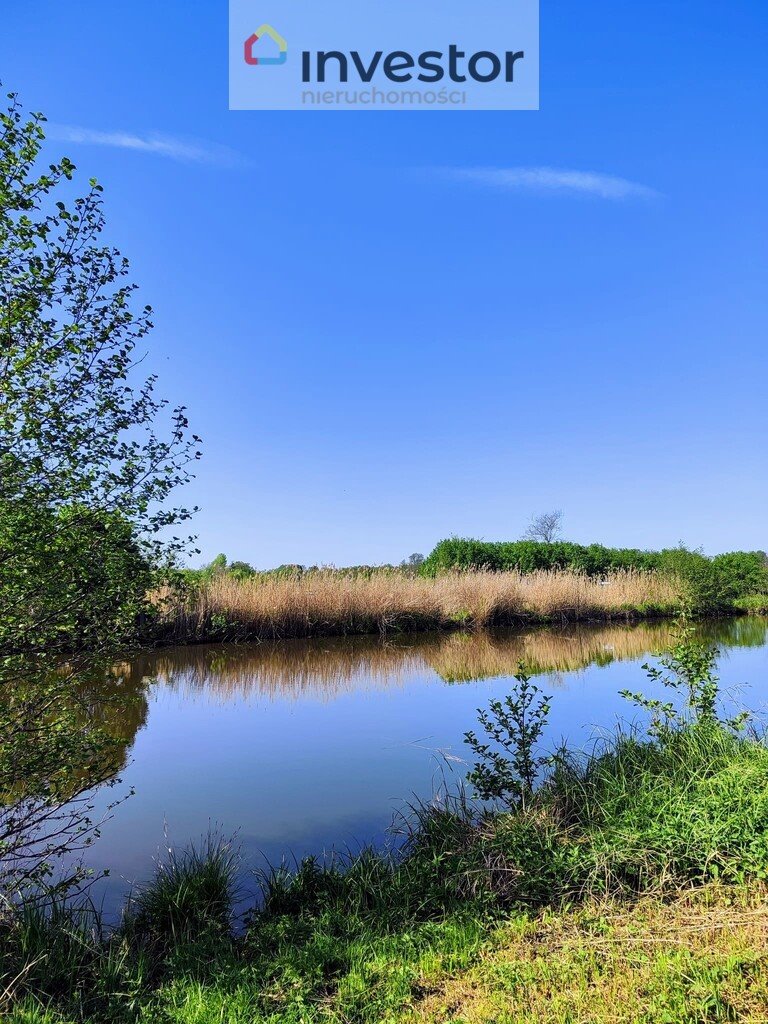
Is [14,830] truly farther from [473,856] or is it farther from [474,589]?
[474,589]

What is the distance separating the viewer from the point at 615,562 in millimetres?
28484

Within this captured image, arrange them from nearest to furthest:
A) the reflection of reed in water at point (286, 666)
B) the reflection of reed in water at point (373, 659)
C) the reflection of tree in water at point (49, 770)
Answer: the reflection of tree in water at point (49, 770) < the reflection of reed in water at point (286, 666) < the reflection of reed in water at point (373, 659)

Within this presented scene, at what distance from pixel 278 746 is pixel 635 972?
14.5 feet

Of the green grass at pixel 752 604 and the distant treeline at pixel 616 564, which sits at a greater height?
the distant treeline at pixel 616 564

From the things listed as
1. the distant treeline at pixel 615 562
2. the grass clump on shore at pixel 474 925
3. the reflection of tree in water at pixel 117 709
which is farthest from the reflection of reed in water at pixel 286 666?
the distant treeline at pixel 615 562

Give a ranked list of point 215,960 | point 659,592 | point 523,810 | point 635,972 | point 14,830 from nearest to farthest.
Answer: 1. point 635,972
2. point 215,960
3. point 14,830
4. point 523,810
5. point 659,592

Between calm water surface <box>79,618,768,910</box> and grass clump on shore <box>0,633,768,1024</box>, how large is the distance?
0.50 m

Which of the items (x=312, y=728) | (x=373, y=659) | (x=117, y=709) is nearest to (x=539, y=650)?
(x=373, y=659)

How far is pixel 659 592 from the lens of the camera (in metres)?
23.4

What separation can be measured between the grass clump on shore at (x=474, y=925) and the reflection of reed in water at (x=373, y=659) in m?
4.97

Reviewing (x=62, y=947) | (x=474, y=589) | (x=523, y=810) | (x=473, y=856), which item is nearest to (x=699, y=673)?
(x=523, y=810)

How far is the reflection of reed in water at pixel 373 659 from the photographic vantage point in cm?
969

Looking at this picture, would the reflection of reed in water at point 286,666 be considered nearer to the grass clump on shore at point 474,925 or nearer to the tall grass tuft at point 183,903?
the tall grass tuft at point 183,903

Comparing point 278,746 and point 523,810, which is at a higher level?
point 523,810
